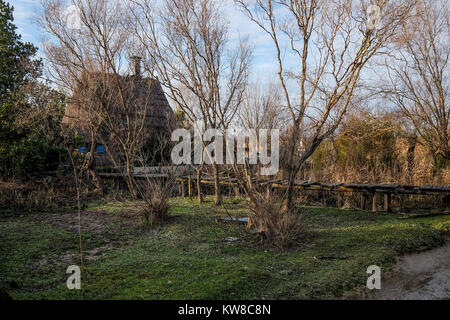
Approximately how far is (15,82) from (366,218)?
15.4m

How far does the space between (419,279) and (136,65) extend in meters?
8.71

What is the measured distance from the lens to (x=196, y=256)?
5406 millimetres

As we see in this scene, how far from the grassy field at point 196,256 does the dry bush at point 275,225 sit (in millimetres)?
207

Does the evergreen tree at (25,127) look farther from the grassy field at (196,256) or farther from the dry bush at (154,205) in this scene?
the dry bush at (154,205)

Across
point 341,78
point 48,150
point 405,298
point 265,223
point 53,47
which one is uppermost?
point 53,47

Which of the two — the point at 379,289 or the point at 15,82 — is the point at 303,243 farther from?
the point at 15,82

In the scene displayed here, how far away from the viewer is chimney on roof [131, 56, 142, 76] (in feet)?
32.2

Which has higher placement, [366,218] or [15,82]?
[15,82]

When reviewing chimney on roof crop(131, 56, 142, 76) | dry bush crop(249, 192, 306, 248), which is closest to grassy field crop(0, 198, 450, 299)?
dry bush crop(249, 192, 306, 248)

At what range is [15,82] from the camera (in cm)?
1556
